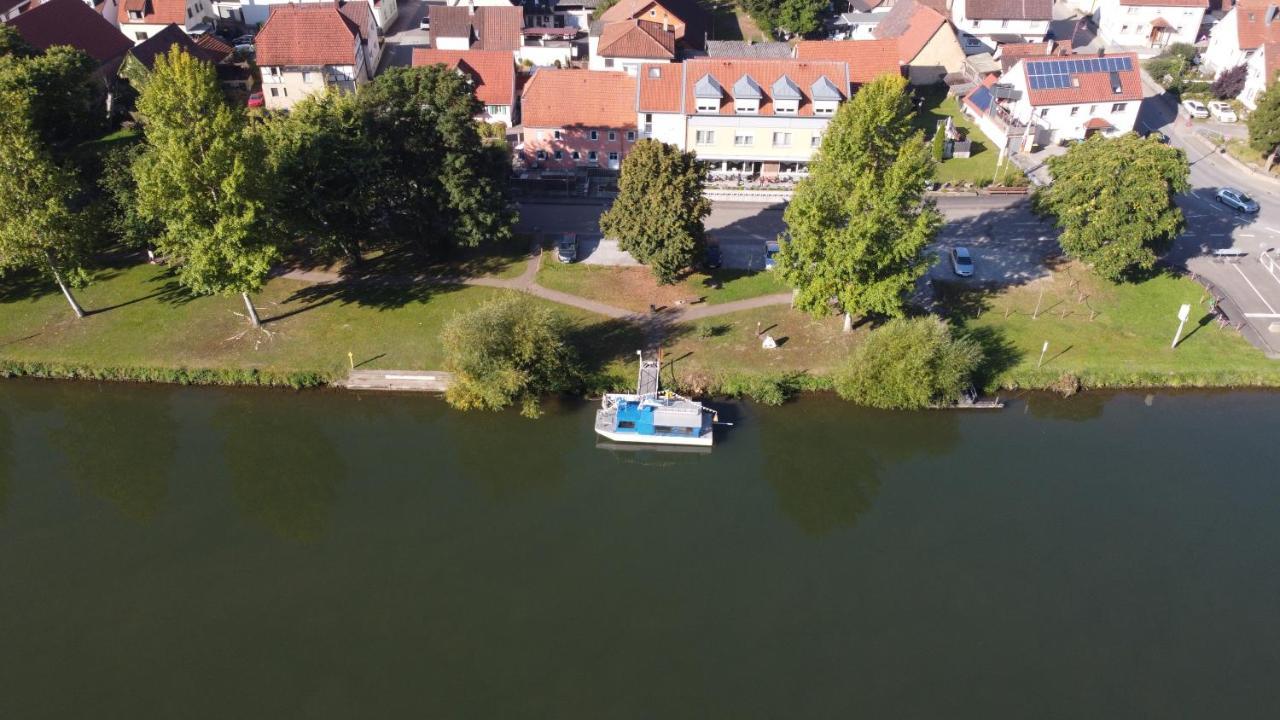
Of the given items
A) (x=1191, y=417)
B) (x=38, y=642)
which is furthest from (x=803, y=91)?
(x=38, y=642)

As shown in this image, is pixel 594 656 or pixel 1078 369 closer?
pixel 594 656

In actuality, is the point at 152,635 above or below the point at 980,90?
below

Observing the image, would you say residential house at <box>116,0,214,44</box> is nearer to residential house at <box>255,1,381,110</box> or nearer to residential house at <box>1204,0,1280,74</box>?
residential house at <box>255,1,381,110</box>

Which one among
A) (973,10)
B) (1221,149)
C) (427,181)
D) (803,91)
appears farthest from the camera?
(973,10)

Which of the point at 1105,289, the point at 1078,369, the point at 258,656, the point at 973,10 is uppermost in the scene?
the point at 973,10

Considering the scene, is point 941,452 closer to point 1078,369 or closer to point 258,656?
point 1078,369

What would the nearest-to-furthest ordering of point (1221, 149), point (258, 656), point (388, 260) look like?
point (258, 656), point (388, 260), point (1221, 149)

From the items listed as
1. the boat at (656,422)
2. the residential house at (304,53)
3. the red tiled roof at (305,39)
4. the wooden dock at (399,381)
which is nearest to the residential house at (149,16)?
the residential house at (304,53)

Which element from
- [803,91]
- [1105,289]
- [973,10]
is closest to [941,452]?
[1105,289]
